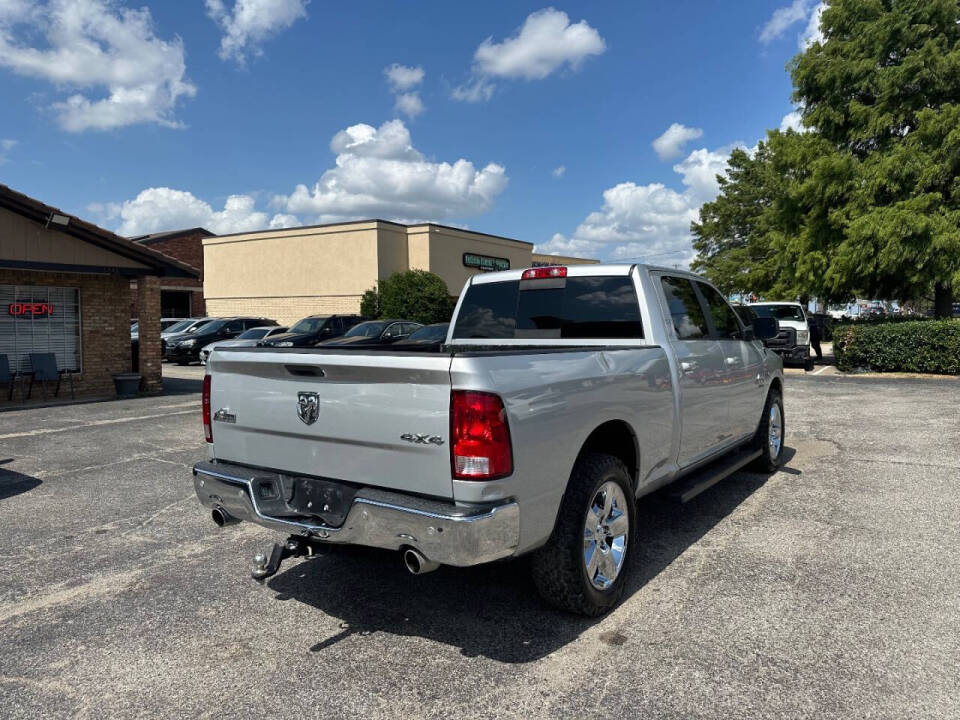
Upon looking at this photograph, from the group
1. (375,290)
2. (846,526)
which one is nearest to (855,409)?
(846,526)

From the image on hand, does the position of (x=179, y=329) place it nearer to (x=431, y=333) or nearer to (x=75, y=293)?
(x=75, y=293)

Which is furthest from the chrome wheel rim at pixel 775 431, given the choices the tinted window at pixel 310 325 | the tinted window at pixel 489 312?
the tinted window at pixel 310 325

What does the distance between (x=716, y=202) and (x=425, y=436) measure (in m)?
42.4

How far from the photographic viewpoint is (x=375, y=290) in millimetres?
35375

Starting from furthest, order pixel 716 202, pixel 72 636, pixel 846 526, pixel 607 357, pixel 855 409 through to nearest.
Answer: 1. pixel 716 202
2. pixel 855 409
3. pixel 846 526
4. pixel 607 357
5. pixel 72 636

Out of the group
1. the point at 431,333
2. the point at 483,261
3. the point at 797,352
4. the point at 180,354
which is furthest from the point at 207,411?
the point at 483,261

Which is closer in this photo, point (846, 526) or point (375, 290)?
point (846, 526)

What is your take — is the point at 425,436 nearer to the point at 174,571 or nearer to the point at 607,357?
the point at 607,357

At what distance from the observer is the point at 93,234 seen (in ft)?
46.2

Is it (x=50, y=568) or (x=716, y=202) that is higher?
(x=716, y=202)

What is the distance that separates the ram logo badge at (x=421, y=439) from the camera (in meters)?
3.03

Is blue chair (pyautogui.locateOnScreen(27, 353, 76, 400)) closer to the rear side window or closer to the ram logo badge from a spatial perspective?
the rear side window

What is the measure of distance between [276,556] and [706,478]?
297 centimetres

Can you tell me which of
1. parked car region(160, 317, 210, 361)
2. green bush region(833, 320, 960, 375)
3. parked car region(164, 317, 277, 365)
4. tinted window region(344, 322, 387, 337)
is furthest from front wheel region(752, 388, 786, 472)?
parked car region(160, 317, 210, 361)
